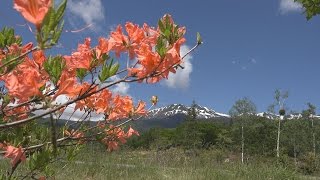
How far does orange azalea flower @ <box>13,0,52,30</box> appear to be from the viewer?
0.66 m

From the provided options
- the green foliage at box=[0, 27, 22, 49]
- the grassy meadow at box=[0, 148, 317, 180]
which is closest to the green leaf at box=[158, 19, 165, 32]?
the green foliage at box=[0, 27, 22, 49]

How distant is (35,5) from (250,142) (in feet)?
142

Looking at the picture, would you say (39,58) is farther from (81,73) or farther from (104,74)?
(104,74)

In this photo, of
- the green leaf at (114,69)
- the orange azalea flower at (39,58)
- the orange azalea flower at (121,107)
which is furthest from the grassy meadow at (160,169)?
the green leaf at (114,69)

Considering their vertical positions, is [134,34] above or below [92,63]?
above

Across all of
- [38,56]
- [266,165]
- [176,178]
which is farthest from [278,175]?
[38,56]

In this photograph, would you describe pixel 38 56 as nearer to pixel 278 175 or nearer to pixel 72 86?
pixel 72 86

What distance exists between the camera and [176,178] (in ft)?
22.7

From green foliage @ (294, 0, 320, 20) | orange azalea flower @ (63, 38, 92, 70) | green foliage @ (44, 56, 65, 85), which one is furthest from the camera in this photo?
green foliage @ (294, 0, 320, 20)

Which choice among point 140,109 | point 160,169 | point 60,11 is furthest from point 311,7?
point 160,169

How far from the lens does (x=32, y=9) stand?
66 centimetres

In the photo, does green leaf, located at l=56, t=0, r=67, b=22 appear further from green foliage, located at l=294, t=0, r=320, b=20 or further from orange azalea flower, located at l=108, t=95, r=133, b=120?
green foliage, located at l=294, t=0, r=320, b=20

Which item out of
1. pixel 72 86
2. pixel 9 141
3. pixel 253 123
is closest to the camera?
pixel 72 86

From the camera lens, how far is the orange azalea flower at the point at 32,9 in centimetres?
66
